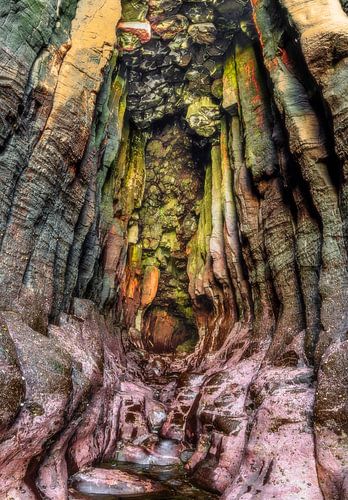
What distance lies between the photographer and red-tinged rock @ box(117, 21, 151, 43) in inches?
620

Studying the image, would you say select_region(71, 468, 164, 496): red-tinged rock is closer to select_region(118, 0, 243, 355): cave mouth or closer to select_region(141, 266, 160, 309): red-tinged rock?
select_region(118, 0, 243, 355): cave mouth

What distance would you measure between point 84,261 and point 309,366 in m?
8.42

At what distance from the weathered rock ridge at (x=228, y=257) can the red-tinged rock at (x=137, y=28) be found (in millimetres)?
65

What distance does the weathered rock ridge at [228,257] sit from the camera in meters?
6.06

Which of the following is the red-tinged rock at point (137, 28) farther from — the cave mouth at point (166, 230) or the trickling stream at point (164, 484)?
the trickling stream at point (164, 484)

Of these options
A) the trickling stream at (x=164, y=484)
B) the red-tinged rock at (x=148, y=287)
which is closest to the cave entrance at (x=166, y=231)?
the red-tinged rock at (x=148, y=287)

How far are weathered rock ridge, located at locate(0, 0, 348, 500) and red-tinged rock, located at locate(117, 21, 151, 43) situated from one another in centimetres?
6

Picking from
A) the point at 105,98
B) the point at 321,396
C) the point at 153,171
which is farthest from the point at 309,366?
the point at 153,171

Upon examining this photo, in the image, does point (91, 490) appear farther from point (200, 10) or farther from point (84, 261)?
point (200, 10)

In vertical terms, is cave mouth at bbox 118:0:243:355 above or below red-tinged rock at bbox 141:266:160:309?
above

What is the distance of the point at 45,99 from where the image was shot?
8594mm

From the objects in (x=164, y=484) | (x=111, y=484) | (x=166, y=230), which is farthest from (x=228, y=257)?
(x=111, y=484)

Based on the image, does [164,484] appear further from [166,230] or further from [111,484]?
[166,230]

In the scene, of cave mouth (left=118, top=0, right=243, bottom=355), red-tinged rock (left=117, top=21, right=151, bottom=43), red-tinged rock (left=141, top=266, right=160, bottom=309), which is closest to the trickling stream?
cave mouth (left=118, top=0, right=243, bottom=355)
